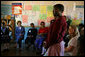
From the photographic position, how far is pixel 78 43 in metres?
1.94

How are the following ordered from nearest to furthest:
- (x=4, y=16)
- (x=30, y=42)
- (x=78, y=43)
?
(x=78, y=43) < (x=30, y=42) < (x=4, y=16)

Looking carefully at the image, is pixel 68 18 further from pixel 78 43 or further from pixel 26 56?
pixel 78 43

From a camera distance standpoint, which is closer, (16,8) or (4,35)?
(4,35)

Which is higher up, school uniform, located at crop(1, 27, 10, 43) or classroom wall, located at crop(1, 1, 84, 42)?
classroom wall, located at crop(1, 1, 84, 42)

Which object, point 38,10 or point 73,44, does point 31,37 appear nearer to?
point 38,10

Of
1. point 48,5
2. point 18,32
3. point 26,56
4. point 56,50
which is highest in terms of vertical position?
point 48,5

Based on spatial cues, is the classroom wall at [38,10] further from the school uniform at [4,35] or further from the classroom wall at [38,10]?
the school uniform at [4,35]

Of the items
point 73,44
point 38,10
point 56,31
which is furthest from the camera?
point 38,10

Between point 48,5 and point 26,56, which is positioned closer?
point 26,56

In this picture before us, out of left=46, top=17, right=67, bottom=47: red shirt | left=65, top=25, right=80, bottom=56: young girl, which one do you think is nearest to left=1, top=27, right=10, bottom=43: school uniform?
left=65, top=25, right=80, bottom=56: young girl

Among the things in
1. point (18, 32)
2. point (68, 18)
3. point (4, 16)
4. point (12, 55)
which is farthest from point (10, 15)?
point (68, 18)

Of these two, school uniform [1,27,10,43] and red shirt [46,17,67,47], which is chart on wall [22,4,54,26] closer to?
school uniform [1,27,10,43]

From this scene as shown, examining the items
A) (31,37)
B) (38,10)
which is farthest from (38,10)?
(31,37)

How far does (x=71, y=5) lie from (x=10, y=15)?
2575mm
